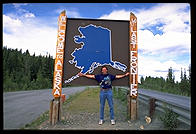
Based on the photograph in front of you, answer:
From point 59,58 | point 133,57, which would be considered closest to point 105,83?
point 133,57

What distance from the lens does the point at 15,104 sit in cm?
516

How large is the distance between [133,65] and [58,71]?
264cm

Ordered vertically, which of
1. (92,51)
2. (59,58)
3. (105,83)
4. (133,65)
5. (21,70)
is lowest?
(105,83)

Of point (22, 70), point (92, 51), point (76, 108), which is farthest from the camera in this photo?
point (76, 108)

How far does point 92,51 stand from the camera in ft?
21.5

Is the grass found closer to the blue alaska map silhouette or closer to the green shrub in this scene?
the blue alaska map silhouette

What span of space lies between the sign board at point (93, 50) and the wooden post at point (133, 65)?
18 centimetres

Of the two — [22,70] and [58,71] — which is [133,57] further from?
[22,70]

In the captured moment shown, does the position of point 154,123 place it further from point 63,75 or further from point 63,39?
point 63,39

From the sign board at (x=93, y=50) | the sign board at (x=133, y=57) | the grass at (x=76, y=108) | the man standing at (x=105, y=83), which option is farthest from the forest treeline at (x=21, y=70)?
the sign board at (x=133, y=57)

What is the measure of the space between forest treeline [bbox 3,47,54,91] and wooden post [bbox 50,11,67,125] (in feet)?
2.15

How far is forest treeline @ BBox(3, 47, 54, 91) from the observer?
4629 mm

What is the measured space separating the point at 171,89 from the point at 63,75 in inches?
643

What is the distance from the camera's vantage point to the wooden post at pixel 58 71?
20.4 feet
